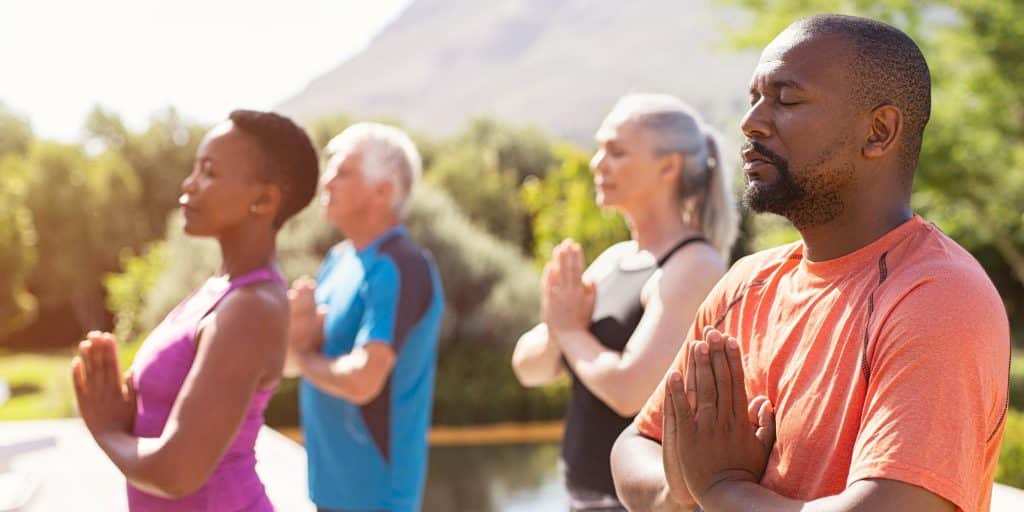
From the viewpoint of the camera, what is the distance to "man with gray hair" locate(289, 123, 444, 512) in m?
3.08

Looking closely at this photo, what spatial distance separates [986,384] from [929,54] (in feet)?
36.2

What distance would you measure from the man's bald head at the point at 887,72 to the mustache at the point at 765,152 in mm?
102

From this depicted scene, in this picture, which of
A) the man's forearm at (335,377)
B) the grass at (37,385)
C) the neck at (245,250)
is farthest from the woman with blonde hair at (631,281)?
the grass at (37,385)

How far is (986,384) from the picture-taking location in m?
1.09

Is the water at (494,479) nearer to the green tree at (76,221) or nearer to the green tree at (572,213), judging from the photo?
the green tree at (572,213)

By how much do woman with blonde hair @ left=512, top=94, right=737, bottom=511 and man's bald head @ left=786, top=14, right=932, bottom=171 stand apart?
109cm

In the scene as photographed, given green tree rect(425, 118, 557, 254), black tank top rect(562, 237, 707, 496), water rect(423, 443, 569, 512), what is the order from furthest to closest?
green tree rect(425, 118, 557, 254) → water rect(423, 443, 569, 512) → black tank top rect(562, 237, 707, 496)

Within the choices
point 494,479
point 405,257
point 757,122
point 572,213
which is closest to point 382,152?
point 405,257

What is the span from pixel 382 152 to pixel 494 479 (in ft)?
24.2

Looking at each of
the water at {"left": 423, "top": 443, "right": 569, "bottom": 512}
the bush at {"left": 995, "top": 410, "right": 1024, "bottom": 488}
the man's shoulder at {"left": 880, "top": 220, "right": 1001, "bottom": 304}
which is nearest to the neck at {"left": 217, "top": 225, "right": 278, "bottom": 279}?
the man's shoulder at {"left": 880, "top": 220, "right": 1001, "bottom": 304}

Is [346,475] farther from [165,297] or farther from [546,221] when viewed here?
[546,221]

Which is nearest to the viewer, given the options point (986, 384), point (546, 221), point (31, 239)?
point (986, 384)

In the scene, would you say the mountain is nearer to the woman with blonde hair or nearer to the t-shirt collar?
the woman with blonde hair

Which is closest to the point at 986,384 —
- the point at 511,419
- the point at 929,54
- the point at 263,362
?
the point at 263,362
